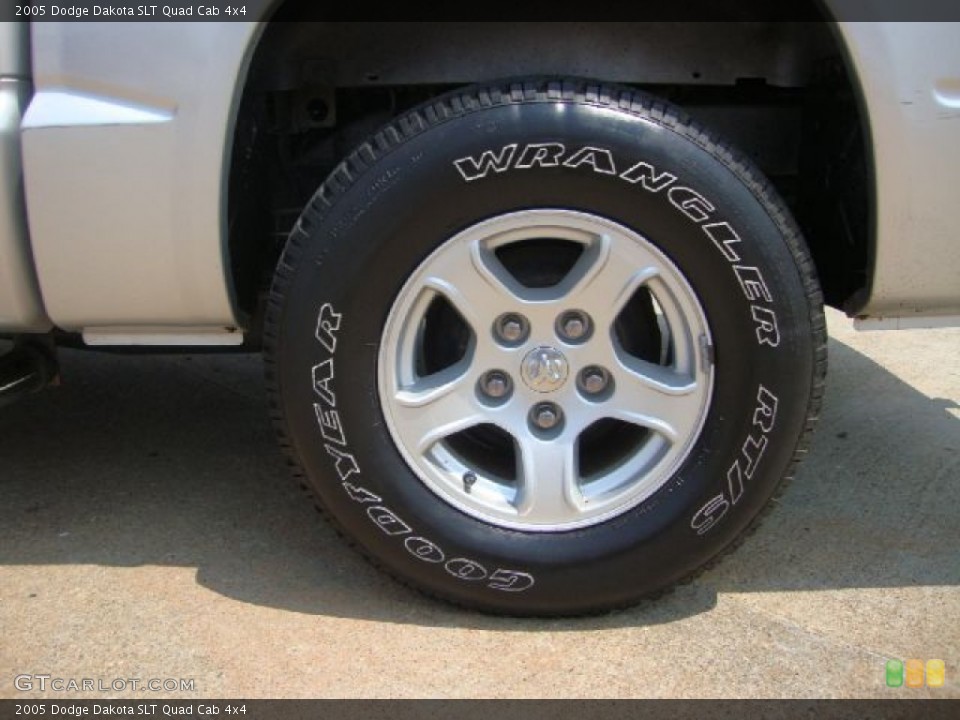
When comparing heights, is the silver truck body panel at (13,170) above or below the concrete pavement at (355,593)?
above

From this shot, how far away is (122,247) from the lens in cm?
241

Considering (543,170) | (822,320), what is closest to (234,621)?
(543,170)

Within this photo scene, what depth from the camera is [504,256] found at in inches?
103

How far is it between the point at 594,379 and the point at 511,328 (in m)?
0.23

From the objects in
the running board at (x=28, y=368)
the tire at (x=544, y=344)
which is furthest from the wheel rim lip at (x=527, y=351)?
the running board at (x=28, y=368)

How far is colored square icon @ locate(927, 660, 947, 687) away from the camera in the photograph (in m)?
2.37

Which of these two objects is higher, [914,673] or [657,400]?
[657,400]

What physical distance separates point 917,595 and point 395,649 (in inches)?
50.6

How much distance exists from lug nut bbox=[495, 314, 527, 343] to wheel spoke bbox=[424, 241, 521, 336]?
3 cm

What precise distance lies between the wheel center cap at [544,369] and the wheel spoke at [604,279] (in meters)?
0.13

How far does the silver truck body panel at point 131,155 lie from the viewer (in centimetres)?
231

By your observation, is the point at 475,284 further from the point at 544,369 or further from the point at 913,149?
the point at 913,149

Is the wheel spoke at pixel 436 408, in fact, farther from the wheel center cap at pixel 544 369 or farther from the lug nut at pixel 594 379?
the lug nut at pixel 594 379

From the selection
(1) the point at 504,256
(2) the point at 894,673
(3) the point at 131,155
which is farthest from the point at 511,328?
(2) the point at 894,673
